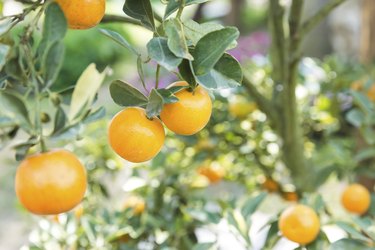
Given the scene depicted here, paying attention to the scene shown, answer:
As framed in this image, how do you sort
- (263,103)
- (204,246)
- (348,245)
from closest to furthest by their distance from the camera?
(348,245), (204,246), (263,103)

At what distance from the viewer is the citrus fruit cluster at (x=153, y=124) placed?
0.46 metres

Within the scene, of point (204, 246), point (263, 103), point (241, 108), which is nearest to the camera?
point (204, 246)

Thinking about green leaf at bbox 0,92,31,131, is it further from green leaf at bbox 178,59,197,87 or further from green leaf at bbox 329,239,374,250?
green leaf at bbox 329,239,374,250

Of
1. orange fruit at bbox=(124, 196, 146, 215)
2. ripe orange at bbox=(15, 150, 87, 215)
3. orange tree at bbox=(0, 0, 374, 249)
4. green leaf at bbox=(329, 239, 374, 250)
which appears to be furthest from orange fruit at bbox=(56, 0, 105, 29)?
orange fruit at bbox=(124, 196, 146, 215)

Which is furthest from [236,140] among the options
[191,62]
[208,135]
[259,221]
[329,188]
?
[329,188]

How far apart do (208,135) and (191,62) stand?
689 mm

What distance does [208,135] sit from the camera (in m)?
1.13

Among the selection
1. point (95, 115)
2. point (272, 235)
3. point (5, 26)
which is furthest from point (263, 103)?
point (5, 26)

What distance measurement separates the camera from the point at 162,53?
428 millimetres

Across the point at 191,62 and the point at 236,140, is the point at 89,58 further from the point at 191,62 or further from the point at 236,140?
the point at 191,62

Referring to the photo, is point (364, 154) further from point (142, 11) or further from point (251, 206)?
point (142, 11)

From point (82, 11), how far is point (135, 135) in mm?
105

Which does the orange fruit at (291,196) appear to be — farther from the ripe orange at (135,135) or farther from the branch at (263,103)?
the ripe orange at (135,135)

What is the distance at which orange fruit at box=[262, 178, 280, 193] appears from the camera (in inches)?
45.8
